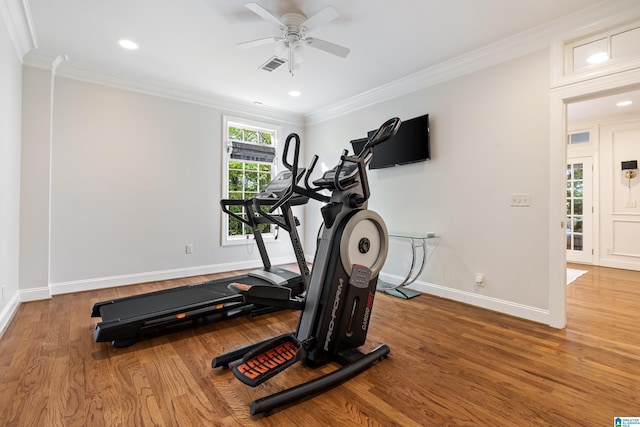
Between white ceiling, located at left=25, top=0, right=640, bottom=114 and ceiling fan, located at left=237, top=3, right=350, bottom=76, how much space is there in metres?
0.09

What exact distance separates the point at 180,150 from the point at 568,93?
4.53 m

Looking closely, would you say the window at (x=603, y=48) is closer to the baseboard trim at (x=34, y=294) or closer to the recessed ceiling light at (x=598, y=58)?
the recessed ceiling light at (x=598, y=58)

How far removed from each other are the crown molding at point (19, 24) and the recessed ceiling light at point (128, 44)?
2.22 feet

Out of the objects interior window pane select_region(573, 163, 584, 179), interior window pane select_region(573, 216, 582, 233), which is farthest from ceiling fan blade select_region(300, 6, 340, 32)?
interior window pane select_region(573, 216, 582, 233)

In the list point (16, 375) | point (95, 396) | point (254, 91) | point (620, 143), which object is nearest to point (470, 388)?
point (95, 396)

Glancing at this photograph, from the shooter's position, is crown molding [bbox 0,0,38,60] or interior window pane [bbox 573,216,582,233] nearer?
crown molding [bbox 0,0,38,60]

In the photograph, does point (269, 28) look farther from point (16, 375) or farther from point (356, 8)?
point (16, 375)

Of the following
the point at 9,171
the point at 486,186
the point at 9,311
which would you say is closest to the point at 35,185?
the point at 9,171

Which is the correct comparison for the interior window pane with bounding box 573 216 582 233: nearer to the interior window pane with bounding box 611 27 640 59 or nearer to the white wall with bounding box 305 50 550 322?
the white wall with bounding box 305 50 550 322

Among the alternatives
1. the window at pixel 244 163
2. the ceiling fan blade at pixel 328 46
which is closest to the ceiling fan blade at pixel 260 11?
the ceiling fan blade at pixel 328 46

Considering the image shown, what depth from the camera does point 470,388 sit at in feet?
5.87

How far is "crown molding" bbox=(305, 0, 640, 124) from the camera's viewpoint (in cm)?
244

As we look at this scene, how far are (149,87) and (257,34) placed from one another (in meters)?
2.04

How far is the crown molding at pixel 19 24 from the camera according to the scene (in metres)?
2.47
